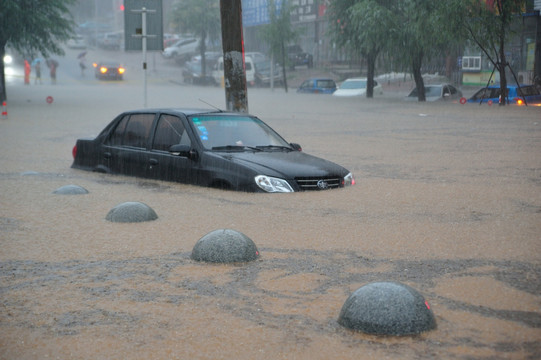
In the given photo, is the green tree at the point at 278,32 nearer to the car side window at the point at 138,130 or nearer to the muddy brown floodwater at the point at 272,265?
the muddy brown floodwater at the point at 272,265

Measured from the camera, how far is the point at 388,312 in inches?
196

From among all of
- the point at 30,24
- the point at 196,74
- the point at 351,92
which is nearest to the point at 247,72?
the point at 196,74

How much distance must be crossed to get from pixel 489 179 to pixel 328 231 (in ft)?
16.7

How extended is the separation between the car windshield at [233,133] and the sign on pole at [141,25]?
23.3 ft

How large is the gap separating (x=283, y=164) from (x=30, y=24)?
88.5 ft

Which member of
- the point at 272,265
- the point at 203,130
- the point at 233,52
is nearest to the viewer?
the point at 272,265

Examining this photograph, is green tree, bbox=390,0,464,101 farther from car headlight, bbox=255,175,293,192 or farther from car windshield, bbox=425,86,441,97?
car headlight, bbox=255,175,293,192

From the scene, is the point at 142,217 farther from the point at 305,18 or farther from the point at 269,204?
the point at 305,18

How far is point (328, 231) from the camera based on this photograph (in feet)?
27.8

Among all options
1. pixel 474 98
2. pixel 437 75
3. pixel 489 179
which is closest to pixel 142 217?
pixel 489 179

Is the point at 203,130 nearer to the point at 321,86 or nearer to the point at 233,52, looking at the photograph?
the point at 233,52

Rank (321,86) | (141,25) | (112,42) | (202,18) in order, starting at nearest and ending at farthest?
(141,25), (321,86), (202,18), (112,42)

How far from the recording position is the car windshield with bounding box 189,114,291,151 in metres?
11.3

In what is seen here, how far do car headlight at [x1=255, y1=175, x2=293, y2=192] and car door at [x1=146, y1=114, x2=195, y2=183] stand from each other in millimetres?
1160
